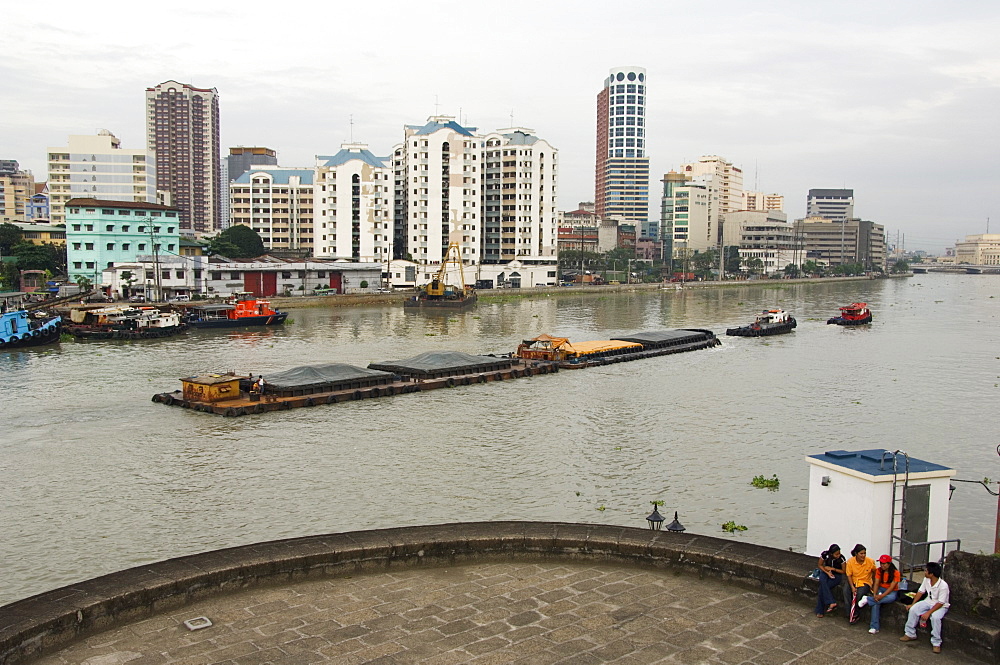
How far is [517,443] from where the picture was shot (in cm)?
2139

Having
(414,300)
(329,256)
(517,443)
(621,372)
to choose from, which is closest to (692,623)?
(517,443)

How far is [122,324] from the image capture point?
4544 centimetres

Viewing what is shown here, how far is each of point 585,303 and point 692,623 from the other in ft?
245

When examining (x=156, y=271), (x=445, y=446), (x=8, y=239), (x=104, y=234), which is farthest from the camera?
(x=8, y=239)

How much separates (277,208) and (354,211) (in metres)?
15.7

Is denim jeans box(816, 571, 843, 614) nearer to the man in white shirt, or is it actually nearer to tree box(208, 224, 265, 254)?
the man in white shirt

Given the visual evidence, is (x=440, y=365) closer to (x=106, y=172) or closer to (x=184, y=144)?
(x=106, y=172)

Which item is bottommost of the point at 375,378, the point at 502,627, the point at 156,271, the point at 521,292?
the point at 375,378

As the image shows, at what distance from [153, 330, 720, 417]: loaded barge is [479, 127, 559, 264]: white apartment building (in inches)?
2300

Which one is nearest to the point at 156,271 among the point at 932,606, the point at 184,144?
the point at 932,606

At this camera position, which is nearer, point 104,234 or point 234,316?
point 234,316

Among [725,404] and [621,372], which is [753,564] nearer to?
[725,404]

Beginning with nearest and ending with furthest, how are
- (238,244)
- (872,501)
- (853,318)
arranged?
1. (872,501)
2. (853,318)
3. (238,244)

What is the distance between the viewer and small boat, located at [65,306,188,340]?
1750 inches
